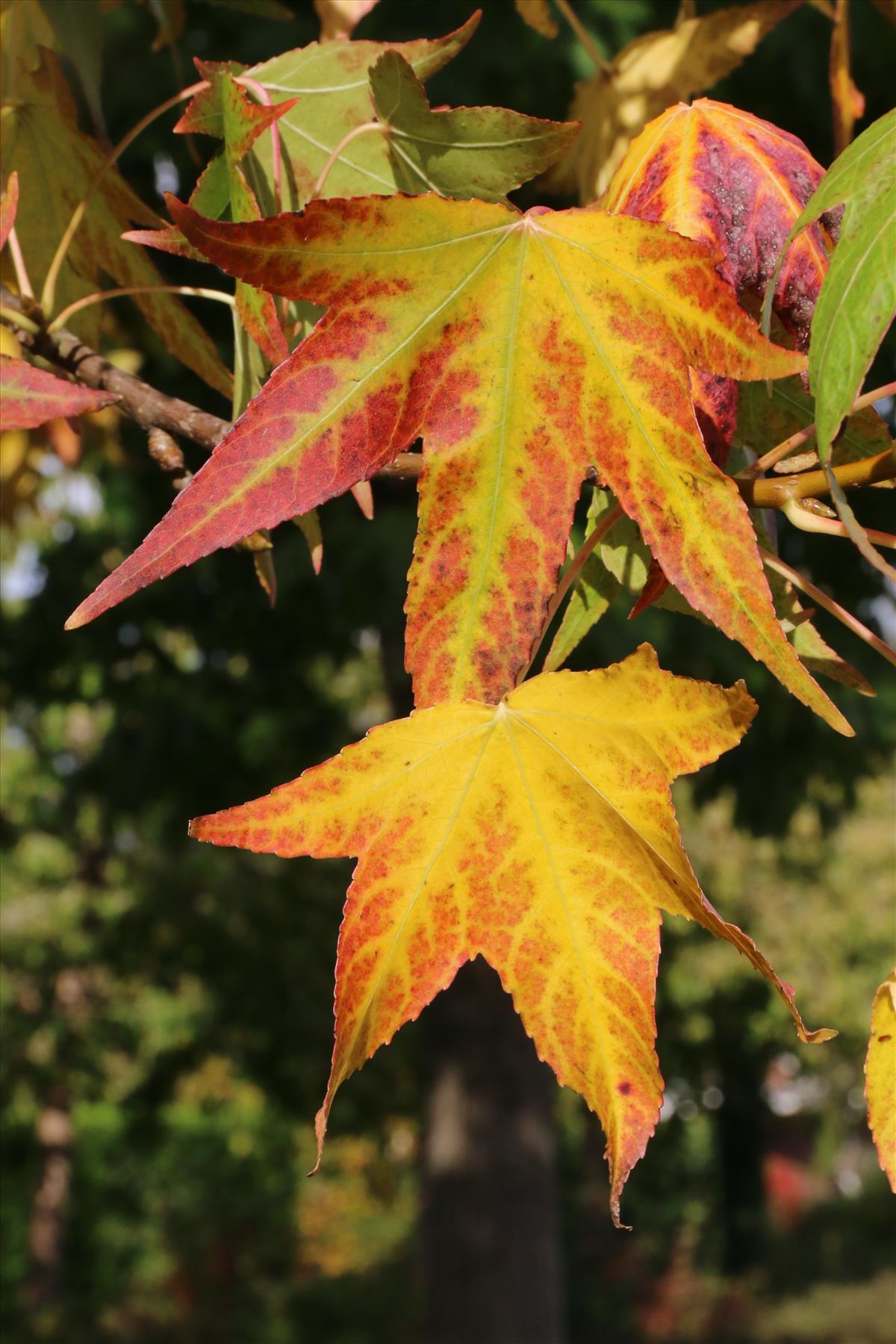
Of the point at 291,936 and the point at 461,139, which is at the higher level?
the point at 461,139

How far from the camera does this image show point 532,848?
62cm

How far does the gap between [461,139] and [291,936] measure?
6.88 meters

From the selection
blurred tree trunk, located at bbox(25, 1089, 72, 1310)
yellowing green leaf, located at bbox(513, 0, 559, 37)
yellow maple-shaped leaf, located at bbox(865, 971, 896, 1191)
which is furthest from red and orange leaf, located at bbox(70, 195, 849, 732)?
blurred tree trunk, located at bbox(25, 1089, 72, 1310)

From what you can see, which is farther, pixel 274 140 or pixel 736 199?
pixel 274 140

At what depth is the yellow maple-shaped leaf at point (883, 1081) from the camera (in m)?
0.56

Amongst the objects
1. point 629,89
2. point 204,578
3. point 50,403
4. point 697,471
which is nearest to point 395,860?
point 697,471

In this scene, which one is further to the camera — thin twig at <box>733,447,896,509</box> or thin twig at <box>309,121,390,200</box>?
thin twig at <box>309,121,390,200</box>

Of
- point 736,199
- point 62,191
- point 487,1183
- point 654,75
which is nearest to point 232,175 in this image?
point 736,199

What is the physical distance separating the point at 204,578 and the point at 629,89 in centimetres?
411

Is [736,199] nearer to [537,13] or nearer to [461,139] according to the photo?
[461,139]

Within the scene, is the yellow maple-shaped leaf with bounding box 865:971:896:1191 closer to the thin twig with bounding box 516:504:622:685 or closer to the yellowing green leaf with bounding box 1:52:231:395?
the thin twig with bounding box 516:504:622:685

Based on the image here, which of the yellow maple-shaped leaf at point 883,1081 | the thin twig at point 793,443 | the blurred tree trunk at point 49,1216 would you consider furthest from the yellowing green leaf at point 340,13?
the blurred tree trunk at point 49,1216

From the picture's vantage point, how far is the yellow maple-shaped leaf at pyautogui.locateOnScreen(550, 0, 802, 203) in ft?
3.35

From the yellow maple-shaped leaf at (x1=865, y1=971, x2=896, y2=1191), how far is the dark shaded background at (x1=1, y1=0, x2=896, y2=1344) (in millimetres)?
1025
